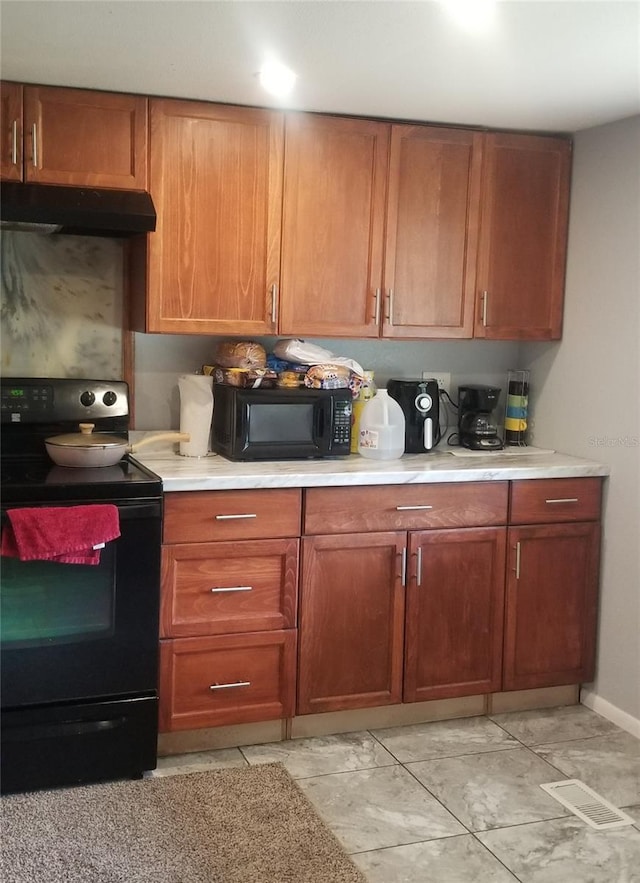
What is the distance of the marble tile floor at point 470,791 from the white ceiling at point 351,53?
2.09 meters

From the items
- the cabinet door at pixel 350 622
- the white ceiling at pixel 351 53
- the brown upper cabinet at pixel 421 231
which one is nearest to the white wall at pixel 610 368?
the brown upper cabinet at pixel 421 231

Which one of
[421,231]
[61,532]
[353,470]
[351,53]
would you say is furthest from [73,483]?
[421,231]

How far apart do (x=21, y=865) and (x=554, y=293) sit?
261 cm

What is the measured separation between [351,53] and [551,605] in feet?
6.52

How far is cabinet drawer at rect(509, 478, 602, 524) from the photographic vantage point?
334cm

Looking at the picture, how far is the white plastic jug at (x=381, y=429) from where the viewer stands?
3.39 metres

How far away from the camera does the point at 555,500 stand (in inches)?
133

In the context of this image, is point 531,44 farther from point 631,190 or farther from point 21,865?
point 21,865

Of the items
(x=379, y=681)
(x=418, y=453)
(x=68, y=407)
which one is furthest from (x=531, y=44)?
(x=379, y=681)

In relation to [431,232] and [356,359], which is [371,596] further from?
[431,232]

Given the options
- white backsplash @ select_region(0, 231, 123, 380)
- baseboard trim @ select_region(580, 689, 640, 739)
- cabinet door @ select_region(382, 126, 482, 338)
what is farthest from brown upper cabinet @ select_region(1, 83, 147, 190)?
baseboard trim @ select_region(580, 689, 640, 739)

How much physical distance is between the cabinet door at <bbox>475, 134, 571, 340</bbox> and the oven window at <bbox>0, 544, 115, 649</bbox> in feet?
5.50

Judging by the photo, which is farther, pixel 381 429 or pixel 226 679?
pixel 381 429

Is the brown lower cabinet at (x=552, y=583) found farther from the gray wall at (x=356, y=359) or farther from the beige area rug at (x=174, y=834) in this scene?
the beige area rug at (x=174, y=834)
